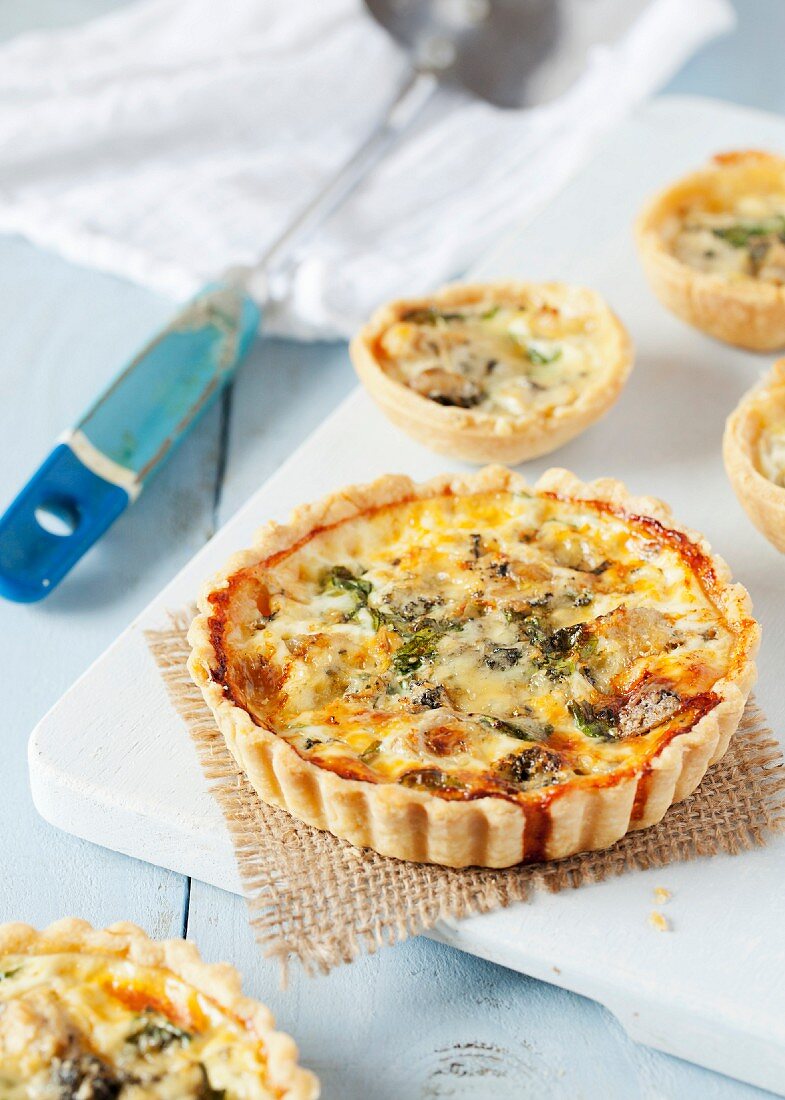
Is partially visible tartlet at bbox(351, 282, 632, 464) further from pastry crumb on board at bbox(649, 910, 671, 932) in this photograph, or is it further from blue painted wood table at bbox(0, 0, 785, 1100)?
pastry crumb on board at bbox(649, 910, 671, 932)

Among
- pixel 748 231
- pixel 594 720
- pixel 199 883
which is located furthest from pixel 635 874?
pixel 748 231

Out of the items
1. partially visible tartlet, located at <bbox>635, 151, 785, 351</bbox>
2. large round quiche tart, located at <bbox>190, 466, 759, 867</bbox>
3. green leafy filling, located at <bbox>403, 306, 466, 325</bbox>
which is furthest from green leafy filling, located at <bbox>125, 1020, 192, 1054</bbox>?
partially visible tartlet, located at <bbox>635, 151, 785, 351</bbox>

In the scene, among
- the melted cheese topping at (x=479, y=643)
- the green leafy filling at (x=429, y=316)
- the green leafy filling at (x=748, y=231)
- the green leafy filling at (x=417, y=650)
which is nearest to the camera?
the melted cheese topping at (x=479, y=643)

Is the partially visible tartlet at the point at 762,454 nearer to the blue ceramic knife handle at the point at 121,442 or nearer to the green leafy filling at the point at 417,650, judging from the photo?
the green leafy filling at the point at 417,650

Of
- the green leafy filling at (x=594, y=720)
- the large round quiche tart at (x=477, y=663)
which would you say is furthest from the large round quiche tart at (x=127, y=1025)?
the green leafy filling at (x=594, y=720)

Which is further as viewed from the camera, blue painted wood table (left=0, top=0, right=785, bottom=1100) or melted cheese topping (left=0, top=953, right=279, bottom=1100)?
blue painted wood table (left=0, top=0, right=785, bottom=1100)

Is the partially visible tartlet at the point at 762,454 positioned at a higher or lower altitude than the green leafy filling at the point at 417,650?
lower

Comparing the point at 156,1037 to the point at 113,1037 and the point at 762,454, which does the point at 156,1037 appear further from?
the point at 762,454
